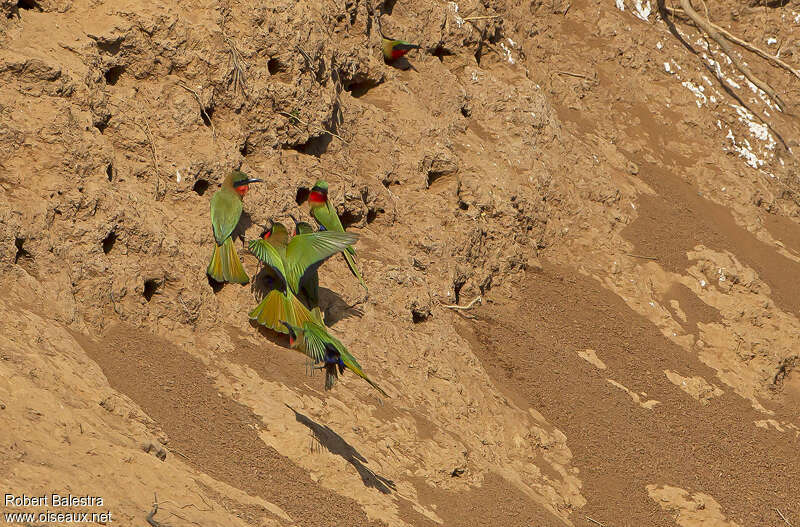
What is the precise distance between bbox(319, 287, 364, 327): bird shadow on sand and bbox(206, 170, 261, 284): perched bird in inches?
24.2

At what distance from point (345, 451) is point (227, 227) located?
1610 millimetres

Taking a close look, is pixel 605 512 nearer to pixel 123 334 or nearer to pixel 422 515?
pixel 422 515

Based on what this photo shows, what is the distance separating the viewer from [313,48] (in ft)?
24.2

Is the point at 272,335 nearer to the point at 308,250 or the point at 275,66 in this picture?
the point at 308,250

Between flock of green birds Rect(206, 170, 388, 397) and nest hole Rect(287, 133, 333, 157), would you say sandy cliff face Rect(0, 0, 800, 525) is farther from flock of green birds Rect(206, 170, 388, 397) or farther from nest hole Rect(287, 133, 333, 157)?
flock of green birds Rect(206, 170, 388, 397)

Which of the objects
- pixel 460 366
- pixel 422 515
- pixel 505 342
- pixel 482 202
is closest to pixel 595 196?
pixel 482 202

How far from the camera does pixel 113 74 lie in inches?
243

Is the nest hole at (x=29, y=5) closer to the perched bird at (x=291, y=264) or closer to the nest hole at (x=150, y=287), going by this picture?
the nest hole at (x=150, y=287)

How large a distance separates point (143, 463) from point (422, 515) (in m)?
1.74

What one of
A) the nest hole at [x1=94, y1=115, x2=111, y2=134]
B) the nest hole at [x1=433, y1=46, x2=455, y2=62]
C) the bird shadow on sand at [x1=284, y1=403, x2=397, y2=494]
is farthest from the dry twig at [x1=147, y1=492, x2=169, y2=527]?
the nest hole at [x1=433, y1=46, x2=455, y2=62]

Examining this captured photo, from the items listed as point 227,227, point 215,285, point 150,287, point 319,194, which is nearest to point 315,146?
A: point 319,194

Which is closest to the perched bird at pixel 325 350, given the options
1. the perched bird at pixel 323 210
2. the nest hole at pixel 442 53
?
the perched bird at pixel 323 210

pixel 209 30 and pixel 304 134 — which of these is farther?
pixel 304 134

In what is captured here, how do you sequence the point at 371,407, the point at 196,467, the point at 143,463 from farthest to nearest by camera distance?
the point at 371,407 → the point at 196,467 → the point at 143,463
